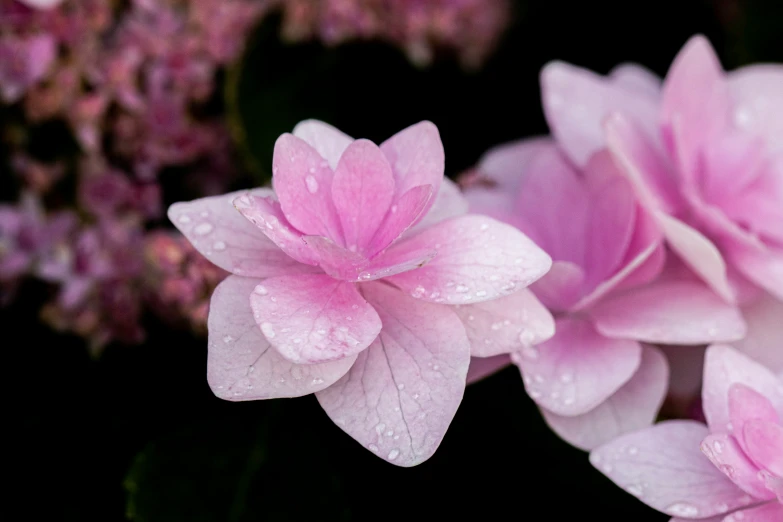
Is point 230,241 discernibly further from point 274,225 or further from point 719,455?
point 719,455

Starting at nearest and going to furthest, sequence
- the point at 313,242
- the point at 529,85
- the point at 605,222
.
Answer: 1. the point at 313,242
2. the point at 605,222
3. the point at 529,85

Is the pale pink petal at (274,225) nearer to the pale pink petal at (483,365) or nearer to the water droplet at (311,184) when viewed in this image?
the water droplet at (311,184)

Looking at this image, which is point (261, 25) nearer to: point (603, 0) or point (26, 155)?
point (26, 155)

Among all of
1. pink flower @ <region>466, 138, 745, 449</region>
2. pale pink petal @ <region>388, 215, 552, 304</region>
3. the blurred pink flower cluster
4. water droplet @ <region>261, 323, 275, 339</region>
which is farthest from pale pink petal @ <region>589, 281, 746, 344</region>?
the blurred pink flower cluster

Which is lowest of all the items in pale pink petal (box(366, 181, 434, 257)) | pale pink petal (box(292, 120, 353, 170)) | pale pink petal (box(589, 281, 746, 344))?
pale pink petal (box(589, 281, 746, 344))

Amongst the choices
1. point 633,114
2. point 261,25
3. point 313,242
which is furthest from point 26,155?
point 633,114

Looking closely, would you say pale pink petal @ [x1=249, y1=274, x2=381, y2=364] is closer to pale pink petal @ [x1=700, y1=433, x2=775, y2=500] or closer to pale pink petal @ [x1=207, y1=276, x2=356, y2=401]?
pale pink petal @ [x1=207, y1=276, x2=356, y2=401]
